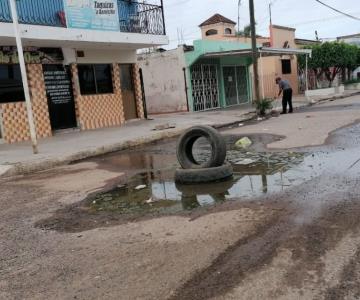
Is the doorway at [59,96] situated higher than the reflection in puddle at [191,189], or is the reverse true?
the doorway at [59,96]

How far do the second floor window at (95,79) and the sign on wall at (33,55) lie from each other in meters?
1.34

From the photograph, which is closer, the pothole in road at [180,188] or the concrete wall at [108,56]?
the pothole in road at [180,188]

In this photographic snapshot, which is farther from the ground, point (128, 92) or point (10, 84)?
point (10, 84)

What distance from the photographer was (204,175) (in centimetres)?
762

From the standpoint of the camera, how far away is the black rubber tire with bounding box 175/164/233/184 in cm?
762

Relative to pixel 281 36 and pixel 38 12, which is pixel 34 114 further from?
pixel 281 36

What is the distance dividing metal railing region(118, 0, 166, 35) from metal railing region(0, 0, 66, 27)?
3.41m

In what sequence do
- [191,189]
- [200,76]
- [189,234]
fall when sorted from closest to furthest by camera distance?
[189,234] → [191,189] → [200,76]

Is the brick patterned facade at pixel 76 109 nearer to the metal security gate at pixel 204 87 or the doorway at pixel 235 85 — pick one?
the metal security gate at pixel 204 87

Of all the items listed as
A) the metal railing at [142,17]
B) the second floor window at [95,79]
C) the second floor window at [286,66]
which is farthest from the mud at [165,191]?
the second floor window at [286,66]

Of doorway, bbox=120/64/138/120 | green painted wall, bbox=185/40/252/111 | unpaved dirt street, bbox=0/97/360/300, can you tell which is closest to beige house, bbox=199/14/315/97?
green painted wall, bbox=185/40/252/111

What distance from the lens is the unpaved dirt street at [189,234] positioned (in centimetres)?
385

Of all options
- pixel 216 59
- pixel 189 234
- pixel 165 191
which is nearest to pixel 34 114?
pixel 165 191

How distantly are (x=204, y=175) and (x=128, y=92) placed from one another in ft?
46.0
